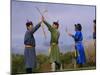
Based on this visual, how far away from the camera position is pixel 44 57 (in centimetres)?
234

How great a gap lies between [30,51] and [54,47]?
27 cm

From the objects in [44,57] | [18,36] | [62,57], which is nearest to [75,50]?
[62,57]

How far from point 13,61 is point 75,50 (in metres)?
0.72

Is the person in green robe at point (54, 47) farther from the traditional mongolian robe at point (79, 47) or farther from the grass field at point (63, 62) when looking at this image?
the traditional mongolian robe at point (79, 47)

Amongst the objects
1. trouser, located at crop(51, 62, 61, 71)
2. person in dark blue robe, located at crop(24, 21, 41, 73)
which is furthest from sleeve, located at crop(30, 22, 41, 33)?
trouser, located at crop(51, 62, 61, 71)

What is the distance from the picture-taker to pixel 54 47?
7.83 ft

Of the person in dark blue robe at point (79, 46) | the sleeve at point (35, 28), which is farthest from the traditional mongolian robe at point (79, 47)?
the sleeve at point (35, 28)

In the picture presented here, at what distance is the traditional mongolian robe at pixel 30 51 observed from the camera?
229cm

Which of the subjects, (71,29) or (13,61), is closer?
(13,61)

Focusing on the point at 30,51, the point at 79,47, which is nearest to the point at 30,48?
the point at 30,51

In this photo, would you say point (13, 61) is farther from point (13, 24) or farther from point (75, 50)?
point (75, 50)

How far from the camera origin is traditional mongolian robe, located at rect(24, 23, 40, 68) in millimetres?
2287

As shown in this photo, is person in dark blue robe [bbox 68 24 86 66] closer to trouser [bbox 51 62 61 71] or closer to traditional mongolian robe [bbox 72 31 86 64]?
traditional mongolian robe [bbox 72 31 86 64]

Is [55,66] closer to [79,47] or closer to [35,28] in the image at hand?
[79,47]
